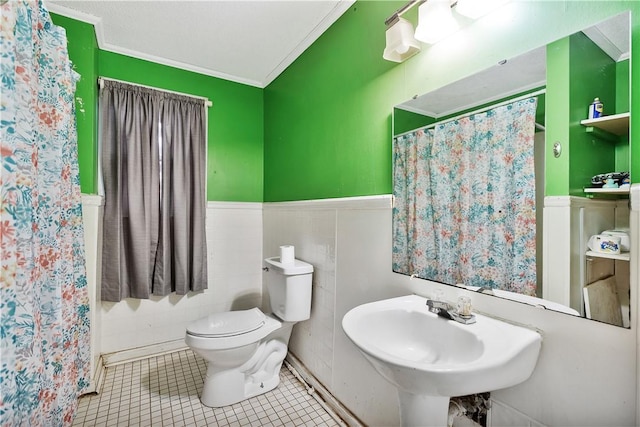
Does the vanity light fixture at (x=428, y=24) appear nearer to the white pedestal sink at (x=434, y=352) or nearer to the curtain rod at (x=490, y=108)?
the curtain rod at (x=490, y=108)

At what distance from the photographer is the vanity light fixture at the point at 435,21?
109 centimetres

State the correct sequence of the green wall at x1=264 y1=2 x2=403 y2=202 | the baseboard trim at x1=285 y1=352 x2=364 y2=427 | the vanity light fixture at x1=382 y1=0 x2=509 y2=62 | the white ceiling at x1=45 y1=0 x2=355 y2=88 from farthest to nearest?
the white ceiling at x1=45 y1=0 x2=355 y2=88
the baseboard trim at x1=285 y1=352 x2=364 y2=427
the green wall at x1=264 y1=2 x2=403 y2=202
the vanity light fixture at x1=382 y1=0 x2=509 y2=62

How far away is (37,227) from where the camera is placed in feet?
2.87

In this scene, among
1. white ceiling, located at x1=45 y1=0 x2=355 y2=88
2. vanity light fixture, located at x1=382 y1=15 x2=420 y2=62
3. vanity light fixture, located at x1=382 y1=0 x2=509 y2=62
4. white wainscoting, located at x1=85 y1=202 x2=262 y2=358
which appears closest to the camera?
vanity light fixture, located at x1=382 y1=0 x2=509 y2=62

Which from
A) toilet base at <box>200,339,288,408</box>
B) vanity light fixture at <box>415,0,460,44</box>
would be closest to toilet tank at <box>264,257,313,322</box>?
toilet base at <box>200,339,288,408</box>

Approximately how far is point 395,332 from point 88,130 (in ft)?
6.81

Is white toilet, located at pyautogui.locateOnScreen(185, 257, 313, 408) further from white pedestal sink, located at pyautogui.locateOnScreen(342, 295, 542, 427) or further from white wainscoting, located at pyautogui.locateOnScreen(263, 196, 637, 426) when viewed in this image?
white pedestal sink, located at pyautogui.locateOnScreen(342, 295, 542, 427)

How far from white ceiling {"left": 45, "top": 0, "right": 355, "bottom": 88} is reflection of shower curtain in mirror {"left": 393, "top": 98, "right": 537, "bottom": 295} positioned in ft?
3.46

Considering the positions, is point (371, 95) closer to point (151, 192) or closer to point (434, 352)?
point (434, 352)

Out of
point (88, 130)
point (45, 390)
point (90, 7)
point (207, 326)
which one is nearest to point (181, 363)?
point (207, 326)

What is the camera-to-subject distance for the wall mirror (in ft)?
2.56

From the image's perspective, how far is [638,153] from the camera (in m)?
0.74

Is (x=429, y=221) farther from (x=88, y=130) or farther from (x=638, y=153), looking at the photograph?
(x=88, y=130)

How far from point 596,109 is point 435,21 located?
2.00 feet
